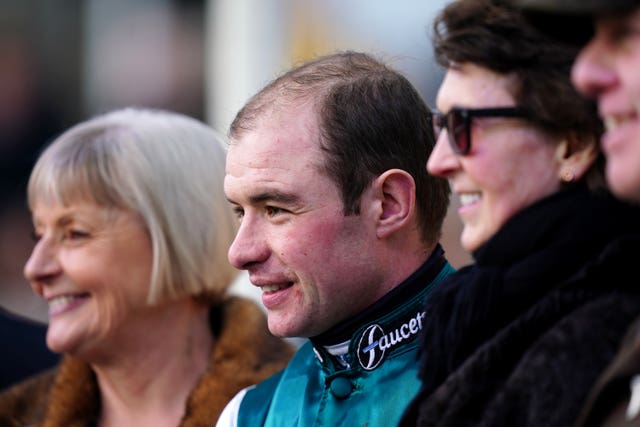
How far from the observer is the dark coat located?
2189mm

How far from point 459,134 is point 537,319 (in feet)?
1.45

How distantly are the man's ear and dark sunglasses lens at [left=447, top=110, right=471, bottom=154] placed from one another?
0.66 meters

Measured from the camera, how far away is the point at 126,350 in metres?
4.19

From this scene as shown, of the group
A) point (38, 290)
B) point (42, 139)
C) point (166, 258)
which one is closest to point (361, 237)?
point (166, 258)

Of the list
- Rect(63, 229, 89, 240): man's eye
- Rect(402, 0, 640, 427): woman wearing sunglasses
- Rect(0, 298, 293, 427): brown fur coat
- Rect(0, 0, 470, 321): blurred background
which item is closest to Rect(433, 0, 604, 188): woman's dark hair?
Rect(402, 0, 640, 427): woman wearing sunglasses

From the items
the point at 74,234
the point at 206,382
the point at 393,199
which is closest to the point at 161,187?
the point at 74,234

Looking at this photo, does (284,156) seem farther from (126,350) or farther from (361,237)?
(126,350)

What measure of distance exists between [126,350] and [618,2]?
2631 millimetres

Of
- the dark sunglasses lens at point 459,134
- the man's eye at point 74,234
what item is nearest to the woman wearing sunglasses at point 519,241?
the dark sunglasses lens at point 459,134

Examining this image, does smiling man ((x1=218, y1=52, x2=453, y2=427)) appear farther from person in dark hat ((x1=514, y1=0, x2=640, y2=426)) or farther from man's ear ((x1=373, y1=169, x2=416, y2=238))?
person in dark hat ((x1=514, y1=0, x2=640, y2=426))

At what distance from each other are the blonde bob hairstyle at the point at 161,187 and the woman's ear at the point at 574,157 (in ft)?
6.84

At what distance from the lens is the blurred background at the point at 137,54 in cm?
847

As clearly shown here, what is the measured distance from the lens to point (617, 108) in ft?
6.95

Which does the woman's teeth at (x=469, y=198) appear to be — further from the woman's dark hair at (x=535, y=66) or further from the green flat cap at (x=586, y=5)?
the green flat cap at (x=586, y=5)
